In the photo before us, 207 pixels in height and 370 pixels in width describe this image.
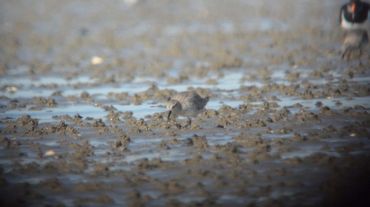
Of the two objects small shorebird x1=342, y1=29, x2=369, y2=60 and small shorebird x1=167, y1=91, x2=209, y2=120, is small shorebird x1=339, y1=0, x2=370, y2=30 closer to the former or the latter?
small shorebird x1=342, y1=29, x2=369, y2=60

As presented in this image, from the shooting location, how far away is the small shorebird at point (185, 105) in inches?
448

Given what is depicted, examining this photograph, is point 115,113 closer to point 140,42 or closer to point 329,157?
point 329,157

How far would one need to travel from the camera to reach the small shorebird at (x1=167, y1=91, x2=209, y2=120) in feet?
37.3

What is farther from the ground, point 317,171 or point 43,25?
point 43,25

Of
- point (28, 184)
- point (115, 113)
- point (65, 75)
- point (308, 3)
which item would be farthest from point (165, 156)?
point (308, 3)

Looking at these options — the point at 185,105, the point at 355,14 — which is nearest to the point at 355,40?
the point at 355,14

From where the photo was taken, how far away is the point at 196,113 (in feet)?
38.0

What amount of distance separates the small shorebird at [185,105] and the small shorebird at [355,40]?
16.3 feet

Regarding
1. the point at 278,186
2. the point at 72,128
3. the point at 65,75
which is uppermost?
the point at 65,75

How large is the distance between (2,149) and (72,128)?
131cm

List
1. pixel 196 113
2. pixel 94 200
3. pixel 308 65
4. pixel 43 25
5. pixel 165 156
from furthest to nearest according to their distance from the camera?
pixel 43 25, pixel 308 65, pixel 196 113, pixel 165 156, pixel 94 200

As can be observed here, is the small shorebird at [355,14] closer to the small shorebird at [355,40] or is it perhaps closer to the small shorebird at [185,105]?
the small shorebird at [355,40]

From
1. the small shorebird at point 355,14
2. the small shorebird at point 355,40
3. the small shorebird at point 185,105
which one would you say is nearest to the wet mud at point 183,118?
the small shorebird at point 185,105

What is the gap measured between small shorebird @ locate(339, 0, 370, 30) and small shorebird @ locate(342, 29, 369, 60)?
130mm
